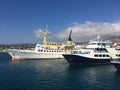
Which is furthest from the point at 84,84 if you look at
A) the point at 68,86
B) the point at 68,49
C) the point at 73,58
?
the point at 68,49

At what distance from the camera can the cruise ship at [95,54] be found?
235 ft

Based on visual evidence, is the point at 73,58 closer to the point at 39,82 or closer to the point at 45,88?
the point at 39,82

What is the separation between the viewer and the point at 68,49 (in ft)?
405

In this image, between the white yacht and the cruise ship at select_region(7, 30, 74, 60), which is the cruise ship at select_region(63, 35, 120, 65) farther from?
the cruise ship at select_region(7, 30, 74, 60)

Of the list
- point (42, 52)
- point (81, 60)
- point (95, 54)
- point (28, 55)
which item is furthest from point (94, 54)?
point (28, 55)

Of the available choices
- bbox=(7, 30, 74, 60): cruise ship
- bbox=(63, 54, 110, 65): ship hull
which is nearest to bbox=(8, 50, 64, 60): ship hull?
bbox=(7, 30, 74, 60): cruise ship

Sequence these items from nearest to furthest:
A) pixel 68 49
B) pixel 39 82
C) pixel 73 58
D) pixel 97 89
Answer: pixel 97 89
pixel 39 82
pixel 73 58
pixel 68 49

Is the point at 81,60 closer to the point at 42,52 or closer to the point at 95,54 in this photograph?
the point at 95,54

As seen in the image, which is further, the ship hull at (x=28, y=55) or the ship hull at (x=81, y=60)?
the ship hull at (x=28, y=55)

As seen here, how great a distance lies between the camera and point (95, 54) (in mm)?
74562

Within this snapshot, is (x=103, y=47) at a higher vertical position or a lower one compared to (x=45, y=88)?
higher

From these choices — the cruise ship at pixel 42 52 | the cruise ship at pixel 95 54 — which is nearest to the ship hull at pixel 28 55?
the cruise ship at pixel 42 52

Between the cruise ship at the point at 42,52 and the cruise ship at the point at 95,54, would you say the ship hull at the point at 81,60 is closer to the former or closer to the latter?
the cruise ship at the point at 95,54

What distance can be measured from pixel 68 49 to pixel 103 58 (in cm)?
4921
